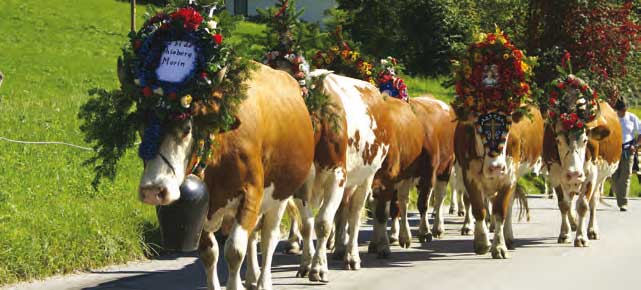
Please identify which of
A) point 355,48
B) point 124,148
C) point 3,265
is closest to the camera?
point 124,148

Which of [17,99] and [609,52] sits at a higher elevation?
[609,52]

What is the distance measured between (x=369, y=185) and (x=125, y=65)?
489 cm

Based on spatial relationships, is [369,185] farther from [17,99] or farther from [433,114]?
[17,99]

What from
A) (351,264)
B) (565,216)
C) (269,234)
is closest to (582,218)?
(565,216)

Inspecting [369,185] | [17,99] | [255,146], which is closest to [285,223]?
[369,185]

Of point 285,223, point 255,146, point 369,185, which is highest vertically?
point 255,146

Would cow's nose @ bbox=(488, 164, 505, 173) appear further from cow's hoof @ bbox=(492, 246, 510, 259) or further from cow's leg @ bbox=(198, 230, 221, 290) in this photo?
cow's leg @ bbox=(198, 230, 221, 290)

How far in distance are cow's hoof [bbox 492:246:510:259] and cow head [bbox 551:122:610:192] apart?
1.98 m

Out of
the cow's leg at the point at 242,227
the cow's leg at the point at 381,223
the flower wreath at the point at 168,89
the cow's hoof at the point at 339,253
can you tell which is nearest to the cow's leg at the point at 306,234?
the cow's hoof at the point at 339,253

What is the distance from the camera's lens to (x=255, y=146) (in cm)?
827

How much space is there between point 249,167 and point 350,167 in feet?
10.9

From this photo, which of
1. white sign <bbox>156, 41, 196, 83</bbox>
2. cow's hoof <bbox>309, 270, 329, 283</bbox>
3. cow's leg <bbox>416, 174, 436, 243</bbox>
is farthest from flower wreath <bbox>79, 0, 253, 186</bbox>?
cow's leg <bbox>416, 174, 436, 243</bbox>

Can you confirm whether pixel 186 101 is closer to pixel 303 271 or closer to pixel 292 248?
pixel 303 271

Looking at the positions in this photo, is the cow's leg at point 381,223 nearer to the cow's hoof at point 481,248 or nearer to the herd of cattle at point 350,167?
the herd of cattle at point 350,167
